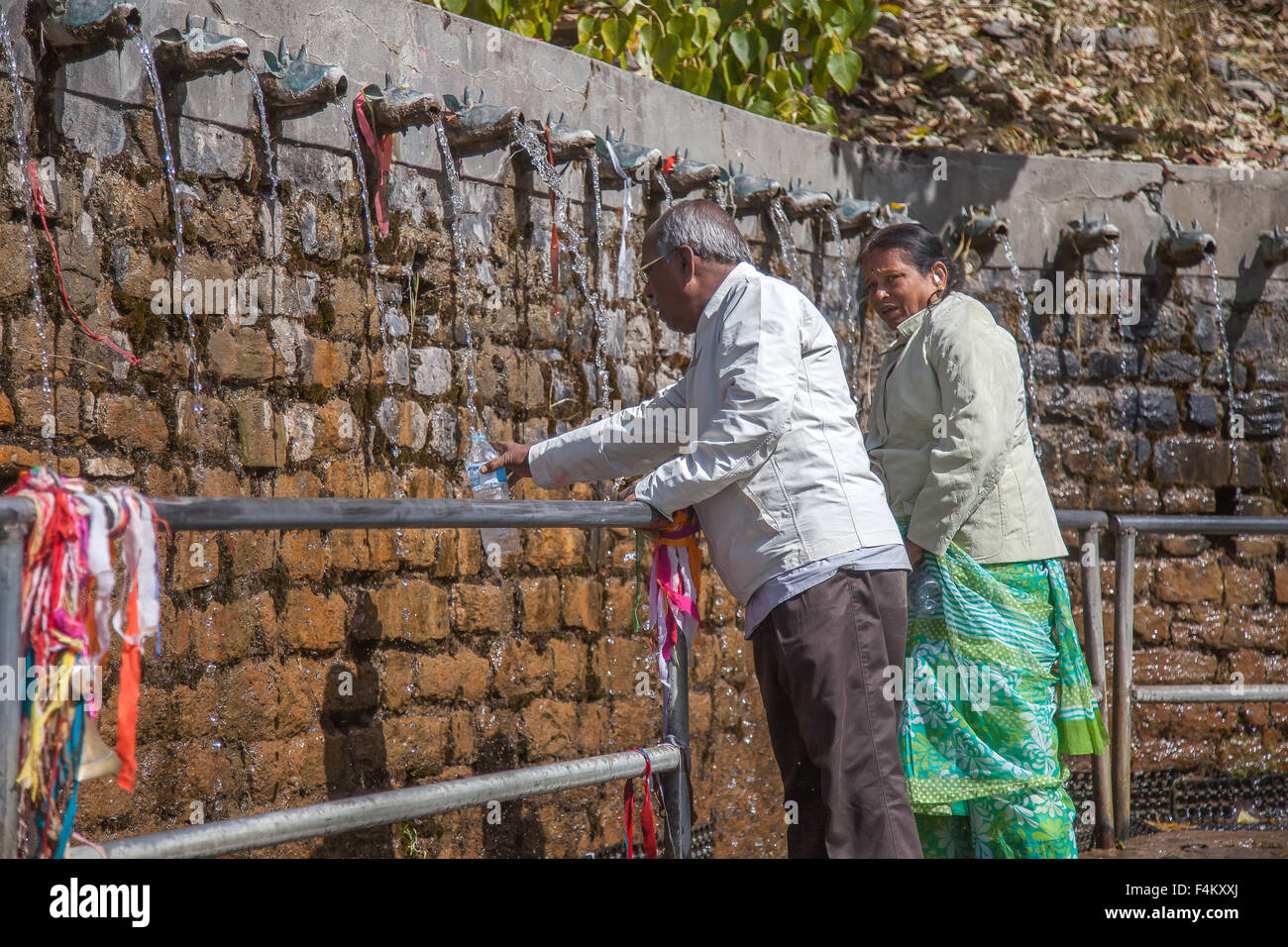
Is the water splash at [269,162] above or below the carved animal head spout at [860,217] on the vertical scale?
below

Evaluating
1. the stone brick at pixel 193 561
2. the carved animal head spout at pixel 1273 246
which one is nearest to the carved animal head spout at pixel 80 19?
the stone brick at pixel 193 561

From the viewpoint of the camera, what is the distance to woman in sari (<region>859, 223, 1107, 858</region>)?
2.92 m

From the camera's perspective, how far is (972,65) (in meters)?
7.97

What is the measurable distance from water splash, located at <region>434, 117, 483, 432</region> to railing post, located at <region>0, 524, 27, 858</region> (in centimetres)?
288

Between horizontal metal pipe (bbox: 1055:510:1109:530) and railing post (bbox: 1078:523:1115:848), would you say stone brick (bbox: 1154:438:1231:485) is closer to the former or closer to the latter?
railing post (bbox: 1078:523:1115:848)

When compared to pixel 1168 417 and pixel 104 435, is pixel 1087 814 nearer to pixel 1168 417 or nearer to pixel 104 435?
pixel 1168 417

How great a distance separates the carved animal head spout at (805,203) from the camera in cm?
544

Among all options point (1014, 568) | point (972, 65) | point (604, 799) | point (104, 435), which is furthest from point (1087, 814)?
point (972, 65)

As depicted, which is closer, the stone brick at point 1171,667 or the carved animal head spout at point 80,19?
the carved animal head spout at point 80,19

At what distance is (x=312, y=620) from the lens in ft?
12.6

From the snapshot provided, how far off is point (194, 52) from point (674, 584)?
2.04m

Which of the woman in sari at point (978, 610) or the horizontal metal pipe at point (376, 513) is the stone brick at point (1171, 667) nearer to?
the woman in sari at point (978, 610)

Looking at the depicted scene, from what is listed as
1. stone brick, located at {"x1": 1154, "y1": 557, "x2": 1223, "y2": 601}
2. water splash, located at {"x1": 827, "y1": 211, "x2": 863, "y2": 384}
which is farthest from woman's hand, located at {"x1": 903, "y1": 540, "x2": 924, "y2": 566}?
stone brick, located at {"x1": 1154, "y1": 557, "x2": 1223, "y2": 601}

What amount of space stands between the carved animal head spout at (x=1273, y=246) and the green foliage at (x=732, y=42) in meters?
2.18
